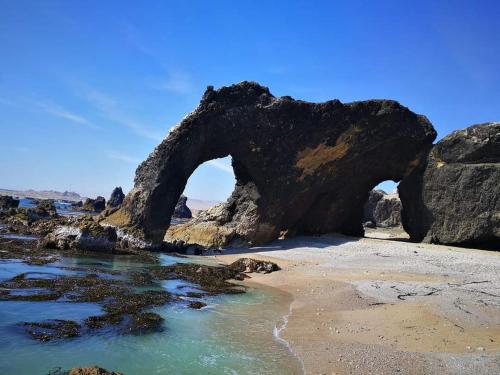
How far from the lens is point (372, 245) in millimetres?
20828

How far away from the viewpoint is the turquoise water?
256 inches

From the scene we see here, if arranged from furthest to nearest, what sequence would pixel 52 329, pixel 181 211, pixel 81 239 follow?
pixel 181 211
pixel 81 239
pixel 52 329

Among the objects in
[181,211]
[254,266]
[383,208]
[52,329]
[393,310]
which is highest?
[383,208]

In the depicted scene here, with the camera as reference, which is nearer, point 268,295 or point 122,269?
point 268,295

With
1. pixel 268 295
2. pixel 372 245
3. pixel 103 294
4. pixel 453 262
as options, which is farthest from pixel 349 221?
pixel 103 294

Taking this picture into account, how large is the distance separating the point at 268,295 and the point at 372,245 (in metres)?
9.44

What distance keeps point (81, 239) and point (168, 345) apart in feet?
43.2

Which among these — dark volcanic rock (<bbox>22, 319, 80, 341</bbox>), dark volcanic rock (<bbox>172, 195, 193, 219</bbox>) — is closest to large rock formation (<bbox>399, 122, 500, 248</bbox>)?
dark volcanic rock (<bbox>22, 319, 80, 341</bbox>)

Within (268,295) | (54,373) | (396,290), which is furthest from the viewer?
(268,295)

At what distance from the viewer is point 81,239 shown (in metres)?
19.4

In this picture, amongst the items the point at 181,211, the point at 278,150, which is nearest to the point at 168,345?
the point at 278,150

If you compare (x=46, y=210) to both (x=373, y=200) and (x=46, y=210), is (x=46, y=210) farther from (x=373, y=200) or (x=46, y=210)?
(x=373, y=200)

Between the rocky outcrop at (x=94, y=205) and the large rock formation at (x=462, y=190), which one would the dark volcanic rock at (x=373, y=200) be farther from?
the rocky outcrop at (x=94, y=205)

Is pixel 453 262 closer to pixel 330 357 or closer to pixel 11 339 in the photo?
pixel 330 357
